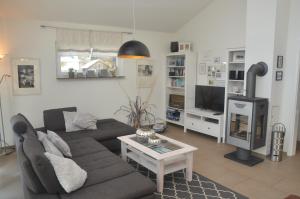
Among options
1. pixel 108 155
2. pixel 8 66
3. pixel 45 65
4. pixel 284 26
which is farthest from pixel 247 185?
pixel 8 66

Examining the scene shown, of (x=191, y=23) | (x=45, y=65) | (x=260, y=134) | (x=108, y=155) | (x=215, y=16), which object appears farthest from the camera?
(x=191, y=23)

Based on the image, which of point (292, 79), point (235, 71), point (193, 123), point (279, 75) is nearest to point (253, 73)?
point (279, 75)

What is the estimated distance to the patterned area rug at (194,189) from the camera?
9.36ft

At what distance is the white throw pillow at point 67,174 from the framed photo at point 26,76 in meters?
2.73

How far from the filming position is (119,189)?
2238 millimetres

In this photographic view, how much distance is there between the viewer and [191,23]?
5926mm

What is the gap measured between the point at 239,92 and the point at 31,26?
14.3 ft

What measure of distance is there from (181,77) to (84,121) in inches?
111

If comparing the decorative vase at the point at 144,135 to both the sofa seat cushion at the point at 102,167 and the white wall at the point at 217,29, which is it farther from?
the white wall at the point at 217,29

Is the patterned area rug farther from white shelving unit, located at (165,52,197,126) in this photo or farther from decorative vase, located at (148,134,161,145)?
white shelving unit, located at (165,52,197,126)

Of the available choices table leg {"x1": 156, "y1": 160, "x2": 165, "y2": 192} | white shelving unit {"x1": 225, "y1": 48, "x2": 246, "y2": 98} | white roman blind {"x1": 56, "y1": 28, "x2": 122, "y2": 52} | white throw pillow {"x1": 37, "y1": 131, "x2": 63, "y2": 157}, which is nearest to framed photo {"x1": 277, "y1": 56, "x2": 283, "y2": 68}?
white shelving unit {"x1": 225, "y1": 48, "x2": 246, "y2": 98}

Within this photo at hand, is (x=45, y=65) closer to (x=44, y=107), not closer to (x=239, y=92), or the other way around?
(x=44, y=107)

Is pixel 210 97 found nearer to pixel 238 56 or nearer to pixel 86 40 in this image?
pixel 238 56

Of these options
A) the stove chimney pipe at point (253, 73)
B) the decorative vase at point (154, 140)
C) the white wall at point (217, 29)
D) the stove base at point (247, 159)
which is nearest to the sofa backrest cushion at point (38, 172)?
the decorative vase at point (154, 140)
